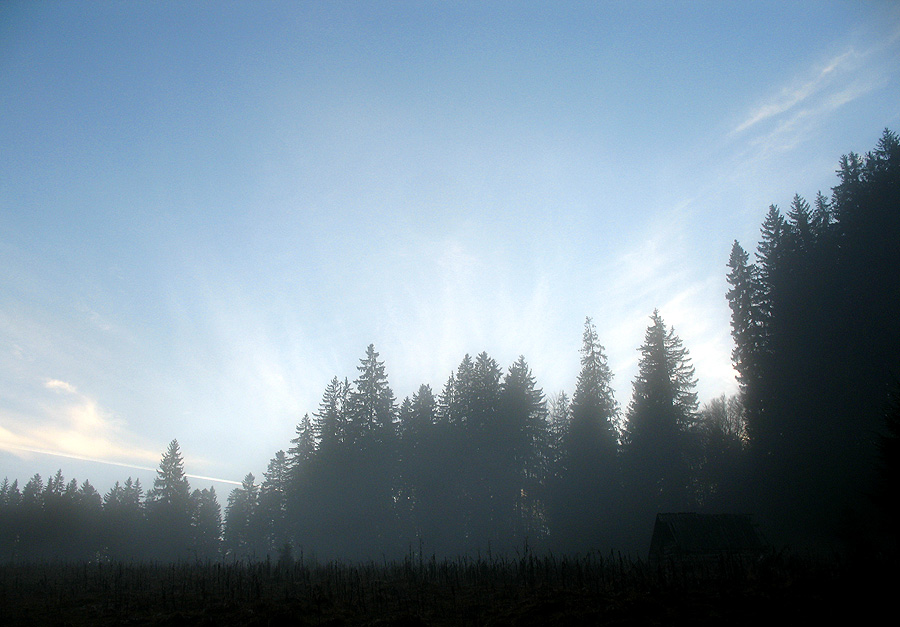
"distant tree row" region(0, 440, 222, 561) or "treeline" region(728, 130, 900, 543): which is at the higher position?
"treeline" region(728, 130, 900, 543)

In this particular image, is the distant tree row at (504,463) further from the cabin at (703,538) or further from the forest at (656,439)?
the cabin at (703,538)

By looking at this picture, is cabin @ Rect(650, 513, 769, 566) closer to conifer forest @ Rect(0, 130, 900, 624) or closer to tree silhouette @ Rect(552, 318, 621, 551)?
conifer forest @ Rect(0, 130, 900, 624)

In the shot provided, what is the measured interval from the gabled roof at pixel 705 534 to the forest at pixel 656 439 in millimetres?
4616

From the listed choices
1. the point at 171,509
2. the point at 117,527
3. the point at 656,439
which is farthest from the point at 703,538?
the point at 117,527

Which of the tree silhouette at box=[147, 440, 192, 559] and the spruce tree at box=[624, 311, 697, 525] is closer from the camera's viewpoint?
the spruce tree at box=[624, 311, 697, 525]

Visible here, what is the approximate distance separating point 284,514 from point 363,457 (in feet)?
49.0

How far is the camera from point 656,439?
1633 inches

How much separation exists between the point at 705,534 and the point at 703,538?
389 mm

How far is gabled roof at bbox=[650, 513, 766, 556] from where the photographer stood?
1069 inches

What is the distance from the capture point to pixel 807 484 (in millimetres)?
32344

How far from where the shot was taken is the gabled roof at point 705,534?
27156 millimetres

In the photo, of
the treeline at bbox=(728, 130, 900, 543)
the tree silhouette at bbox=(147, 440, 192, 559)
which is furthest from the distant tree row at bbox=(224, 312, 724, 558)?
the tree silhouette at bbox=(147, 440, 192, 559)

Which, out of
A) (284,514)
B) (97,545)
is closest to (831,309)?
(284,514)

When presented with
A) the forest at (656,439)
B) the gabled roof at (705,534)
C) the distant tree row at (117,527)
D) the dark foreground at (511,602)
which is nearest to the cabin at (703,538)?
the gabled roof at (705,534)
